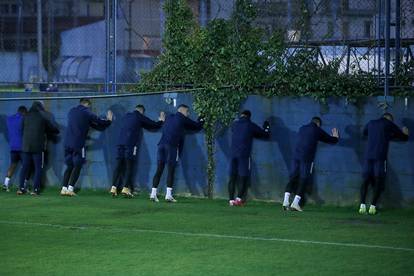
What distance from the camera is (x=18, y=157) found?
66.2 ft

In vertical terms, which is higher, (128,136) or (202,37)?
(202,37)

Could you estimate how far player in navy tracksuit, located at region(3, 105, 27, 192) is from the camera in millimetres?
19719

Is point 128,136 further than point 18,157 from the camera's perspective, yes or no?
No

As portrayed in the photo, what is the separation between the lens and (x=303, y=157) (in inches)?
658

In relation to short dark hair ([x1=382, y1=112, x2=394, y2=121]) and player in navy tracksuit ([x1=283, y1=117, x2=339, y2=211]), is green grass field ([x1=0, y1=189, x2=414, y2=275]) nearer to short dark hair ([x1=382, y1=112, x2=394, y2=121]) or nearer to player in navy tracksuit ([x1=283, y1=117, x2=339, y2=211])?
player in navy tracksuit ([x1=283, y1=117, x2=339, y2=211])

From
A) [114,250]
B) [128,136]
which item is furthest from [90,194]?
[114,250]

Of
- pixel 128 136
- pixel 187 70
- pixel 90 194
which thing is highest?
pixel 187 70

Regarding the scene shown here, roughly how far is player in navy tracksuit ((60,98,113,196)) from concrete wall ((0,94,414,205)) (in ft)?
2.81

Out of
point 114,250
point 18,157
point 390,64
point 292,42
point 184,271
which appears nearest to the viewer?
point 184,271

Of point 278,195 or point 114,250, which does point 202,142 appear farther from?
point 114,250

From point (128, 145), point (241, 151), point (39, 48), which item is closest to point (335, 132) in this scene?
point (241, 151)

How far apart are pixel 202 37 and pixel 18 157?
4627 mm

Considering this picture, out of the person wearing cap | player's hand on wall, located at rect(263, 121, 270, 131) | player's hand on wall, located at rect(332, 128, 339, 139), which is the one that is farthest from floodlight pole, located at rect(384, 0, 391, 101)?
the person wearing cap

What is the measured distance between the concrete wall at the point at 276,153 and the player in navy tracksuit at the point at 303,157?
1.71 feet
